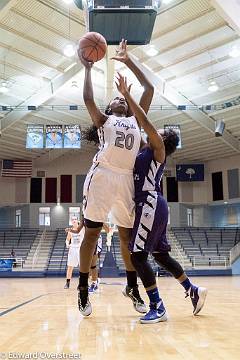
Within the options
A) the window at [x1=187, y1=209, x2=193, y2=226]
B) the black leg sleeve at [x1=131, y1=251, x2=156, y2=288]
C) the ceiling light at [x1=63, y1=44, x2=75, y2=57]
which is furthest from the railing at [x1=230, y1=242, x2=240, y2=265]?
the black leg sleeve at [x1=131, y1=251, x2=156, y2=288]

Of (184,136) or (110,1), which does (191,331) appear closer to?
(110,1)

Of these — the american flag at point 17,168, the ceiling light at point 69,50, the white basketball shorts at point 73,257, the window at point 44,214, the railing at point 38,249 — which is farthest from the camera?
the window at point 44,214

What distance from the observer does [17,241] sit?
2252 centimetres

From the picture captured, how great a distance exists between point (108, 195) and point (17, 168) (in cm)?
2198

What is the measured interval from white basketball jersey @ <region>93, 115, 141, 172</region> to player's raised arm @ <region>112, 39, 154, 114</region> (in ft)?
1.45

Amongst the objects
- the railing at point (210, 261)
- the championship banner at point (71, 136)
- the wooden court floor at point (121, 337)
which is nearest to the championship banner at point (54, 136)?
the championship banner at point (71, 136)

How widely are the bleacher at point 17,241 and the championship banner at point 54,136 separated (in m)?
8.09

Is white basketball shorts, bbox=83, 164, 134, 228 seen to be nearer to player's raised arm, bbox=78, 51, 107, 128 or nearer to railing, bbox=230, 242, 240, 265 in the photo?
player's raised arm, bbox=78, 51, 107, 128

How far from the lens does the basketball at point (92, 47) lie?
327 cm

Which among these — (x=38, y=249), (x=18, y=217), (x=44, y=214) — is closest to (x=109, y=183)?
(x=38, y=249)

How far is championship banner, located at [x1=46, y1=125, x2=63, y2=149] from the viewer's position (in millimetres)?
14812

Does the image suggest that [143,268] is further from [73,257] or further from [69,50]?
[69,50]

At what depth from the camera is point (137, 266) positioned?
2.96 meters

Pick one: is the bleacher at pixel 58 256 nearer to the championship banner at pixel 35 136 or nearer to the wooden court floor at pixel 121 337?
the championship banner at pixel 35 136
